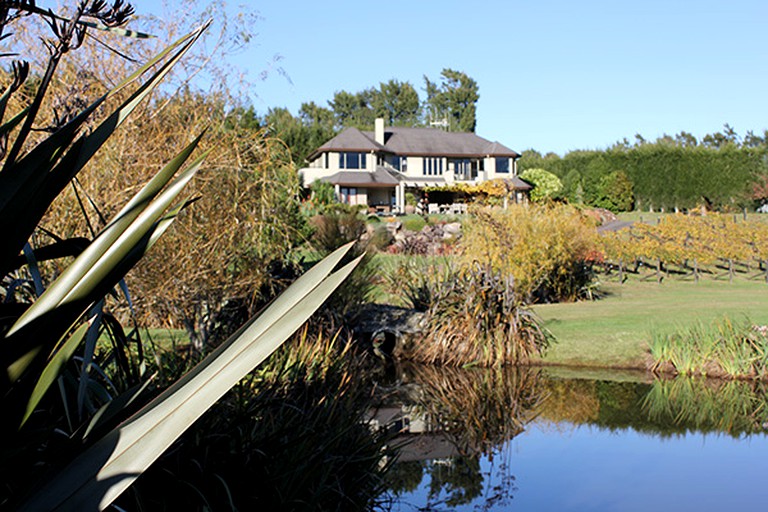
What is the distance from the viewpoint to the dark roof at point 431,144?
58.2 meters

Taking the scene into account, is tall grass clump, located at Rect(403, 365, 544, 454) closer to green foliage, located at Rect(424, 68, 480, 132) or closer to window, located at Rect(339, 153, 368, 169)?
window, located at Rect(339, 153, 368, 169)

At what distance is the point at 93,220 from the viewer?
834 cm

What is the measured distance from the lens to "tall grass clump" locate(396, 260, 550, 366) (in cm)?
1239

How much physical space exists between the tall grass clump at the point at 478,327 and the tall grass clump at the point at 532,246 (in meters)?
2.43

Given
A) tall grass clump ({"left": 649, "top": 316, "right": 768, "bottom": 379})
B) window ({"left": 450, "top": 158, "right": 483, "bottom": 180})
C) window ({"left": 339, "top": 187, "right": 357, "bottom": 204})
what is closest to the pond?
tall grass clump ({"left": 649, "top": 316, "right": 768, "bottom": 379})

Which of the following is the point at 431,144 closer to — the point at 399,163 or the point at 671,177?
the point at 399,163

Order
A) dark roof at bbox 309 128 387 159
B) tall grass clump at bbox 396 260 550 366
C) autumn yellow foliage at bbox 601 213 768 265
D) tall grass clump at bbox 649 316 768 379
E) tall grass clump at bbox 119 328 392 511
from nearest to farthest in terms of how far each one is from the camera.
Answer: tall grass clump at bbox 119 328 392 511, tall grass clump at bbox 649 316 768 379, tall grass clump at bbox 396 260 550 366, autumn yellow foliage at bbox 601 213 768 265, dark roof at bbox 309 128 387 159

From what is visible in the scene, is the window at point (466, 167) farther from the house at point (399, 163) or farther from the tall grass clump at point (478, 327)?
the tall grass clump at point (478, 327)

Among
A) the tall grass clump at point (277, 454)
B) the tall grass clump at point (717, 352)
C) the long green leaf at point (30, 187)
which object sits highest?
the long green leaf at point (30, 187)

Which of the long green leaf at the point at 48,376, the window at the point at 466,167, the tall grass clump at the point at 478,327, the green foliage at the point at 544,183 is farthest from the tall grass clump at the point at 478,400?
the window at the point at 466,167

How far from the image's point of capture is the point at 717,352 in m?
11.5

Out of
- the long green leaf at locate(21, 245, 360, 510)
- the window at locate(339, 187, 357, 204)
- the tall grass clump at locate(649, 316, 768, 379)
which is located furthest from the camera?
the window at locate(339, 187, 357, 204)

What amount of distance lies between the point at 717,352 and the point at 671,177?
3595 cm

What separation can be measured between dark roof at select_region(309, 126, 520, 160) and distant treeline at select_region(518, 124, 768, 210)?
10886mm
